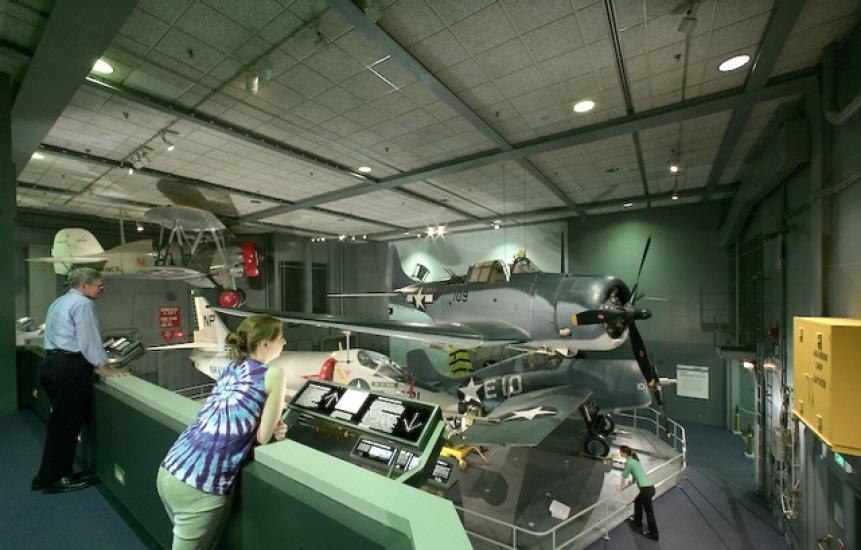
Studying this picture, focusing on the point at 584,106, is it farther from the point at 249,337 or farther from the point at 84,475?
the point at 84,475

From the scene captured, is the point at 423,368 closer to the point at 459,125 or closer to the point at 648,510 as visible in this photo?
the point at 648,510

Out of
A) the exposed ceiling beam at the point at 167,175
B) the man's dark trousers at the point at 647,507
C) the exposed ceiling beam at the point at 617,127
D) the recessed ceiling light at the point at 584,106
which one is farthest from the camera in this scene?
the exposed ceiling beam at the point at 167,175

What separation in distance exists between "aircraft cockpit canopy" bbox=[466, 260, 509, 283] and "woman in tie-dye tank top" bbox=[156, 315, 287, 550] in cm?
549

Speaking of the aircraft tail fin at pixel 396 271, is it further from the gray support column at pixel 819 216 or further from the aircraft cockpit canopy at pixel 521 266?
the gray support column at pixel 819 216

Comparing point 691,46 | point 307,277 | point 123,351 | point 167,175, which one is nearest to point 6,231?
point 123,351

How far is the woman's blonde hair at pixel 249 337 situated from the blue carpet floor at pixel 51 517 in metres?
1.60

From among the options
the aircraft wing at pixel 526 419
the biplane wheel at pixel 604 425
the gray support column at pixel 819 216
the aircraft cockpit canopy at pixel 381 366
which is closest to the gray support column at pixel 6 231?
the aircraft wing at pixel 526 419

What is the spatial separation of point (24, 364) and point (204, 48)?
14.9ft

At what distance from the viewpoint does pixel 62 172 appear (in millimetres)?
6188

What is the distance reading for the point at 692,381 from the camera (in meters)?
9.14

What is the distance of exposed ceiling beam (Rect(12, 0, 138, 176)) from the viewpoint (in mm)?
2371

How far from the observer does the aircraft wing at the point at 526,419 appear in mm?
4645

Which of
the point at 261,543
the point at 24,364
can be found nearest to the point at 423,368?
the point at 24,364

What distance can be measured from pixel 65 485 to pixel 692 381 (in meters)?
11.7
